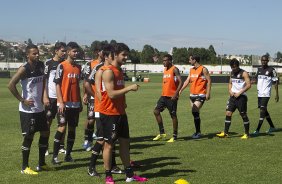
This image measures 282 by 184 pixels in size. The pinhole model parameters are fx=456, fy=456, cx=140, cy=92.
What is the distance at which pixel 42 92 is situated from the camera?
827cm

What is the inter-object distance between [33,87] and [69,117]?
115cm

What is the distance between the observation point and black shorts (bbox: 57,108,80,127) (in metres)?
8.88

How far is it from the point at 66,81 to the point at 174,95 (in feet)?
12.2

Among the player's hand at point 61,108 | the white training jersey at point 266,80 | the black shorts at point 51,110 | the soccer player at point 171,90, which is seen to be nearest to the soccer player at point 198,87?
the soccer player at point 171,90

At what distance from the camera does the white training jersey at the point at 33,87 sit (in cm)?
800

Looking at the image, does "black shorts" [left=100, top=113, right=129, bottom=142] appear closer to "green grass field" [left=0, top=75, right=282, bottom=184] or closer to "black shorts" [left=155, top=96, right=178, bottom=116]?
"green grass field" [left=0, top=75, right=282, bottom=184]

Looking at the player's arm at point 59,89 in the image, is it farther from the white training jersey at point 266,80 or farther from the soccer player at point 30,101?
the white training jersey at point 266,80

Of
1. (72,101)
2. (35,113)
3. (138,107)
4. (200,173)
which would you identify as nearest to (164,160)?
→ (200,173)

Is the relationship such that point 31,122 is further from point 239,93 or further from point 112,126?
point 239,93

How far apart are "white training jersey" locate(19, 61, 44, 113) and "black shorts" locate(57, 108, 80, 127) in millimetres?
802

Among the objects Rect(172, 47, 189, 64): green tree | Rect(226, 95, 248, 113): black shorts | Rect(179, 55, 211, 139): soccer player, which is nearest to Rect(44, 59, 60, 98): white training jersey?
Rect(179, 55, 211, 139): soccer player

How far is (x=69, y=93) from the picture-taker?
899 cm

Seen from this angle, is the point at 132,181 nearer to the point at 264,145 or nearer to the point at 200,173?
the point at 200,173

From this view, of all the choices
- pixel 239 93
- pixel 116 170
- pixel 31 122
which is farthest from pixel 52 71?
pixel 239 93
